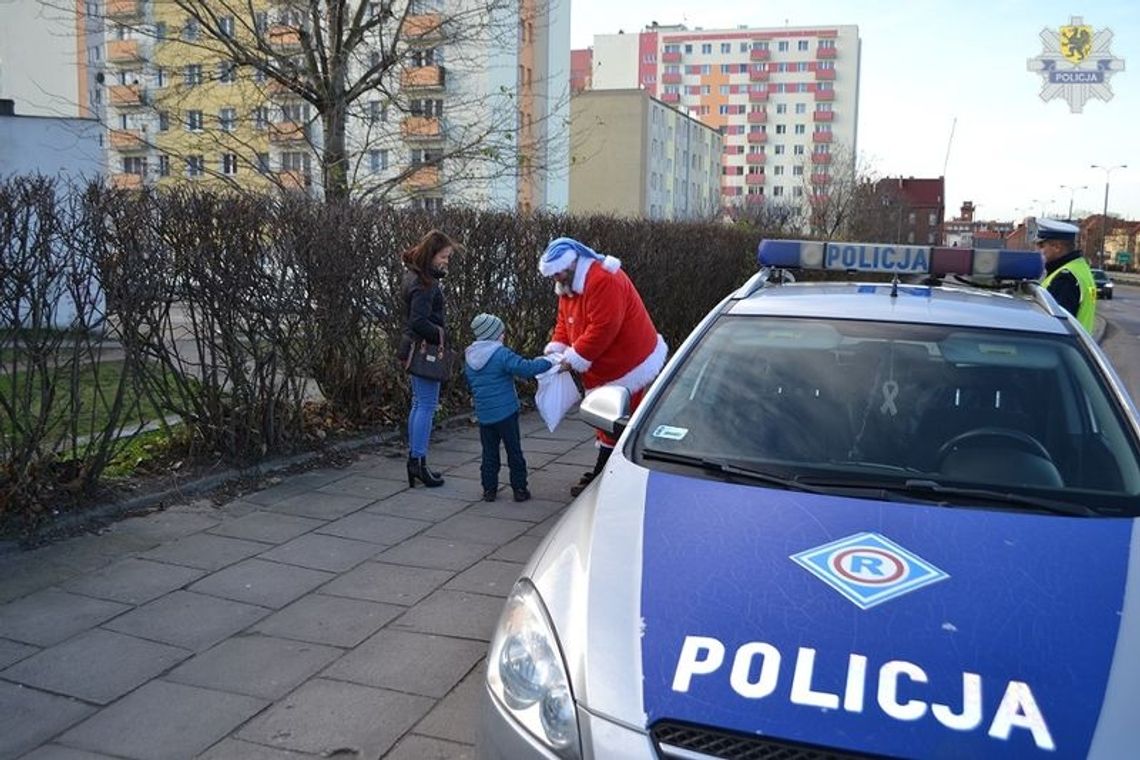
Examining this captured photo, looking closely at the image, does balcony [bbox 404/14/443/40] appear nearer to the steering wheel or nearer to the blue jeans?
the blue jeans

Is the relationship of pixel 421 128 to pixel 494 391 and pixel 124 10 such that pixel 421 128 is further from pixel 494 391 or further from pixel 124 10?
pixel 494 391

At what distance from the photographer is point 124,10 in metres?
14.9

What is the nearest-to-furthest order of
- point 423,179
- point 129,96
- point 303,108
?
1. point 129,96
2. point 423,179
3. point 303,108

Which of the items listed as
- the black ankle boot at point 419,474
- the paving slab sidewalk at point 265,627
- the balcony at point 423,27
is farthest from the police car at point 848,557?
the balcony at point 423,27

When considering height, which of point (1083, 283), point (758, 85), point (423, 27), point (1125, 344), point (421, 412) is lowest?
point (1125, 344)

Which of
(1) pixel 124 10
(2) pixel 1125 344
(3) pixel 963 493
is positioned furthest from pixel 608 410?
(2) pixel 1125 344

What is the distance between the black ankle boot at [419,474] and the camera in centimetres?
676

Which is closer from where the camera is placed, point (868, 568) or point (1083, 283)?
point (868, 568)

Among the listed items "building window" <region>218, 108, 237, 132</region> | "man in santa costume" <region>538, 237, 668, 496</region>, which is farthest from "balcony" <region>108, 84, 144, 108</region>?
"man in santa costume" <region>538, 237, 668, 496</region>

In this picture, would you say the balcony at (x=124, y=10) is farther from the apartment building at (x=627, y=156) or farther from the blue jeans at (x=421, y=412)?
the apartment building at (x=627, y=156)

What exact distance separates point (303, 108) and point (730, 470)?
14904mm

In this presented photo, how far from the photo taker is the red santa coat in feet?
20.2

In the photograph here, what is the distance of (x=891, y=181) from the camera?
50531mm

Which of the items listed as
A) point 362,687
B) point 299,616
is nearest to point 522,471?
point 299,616
